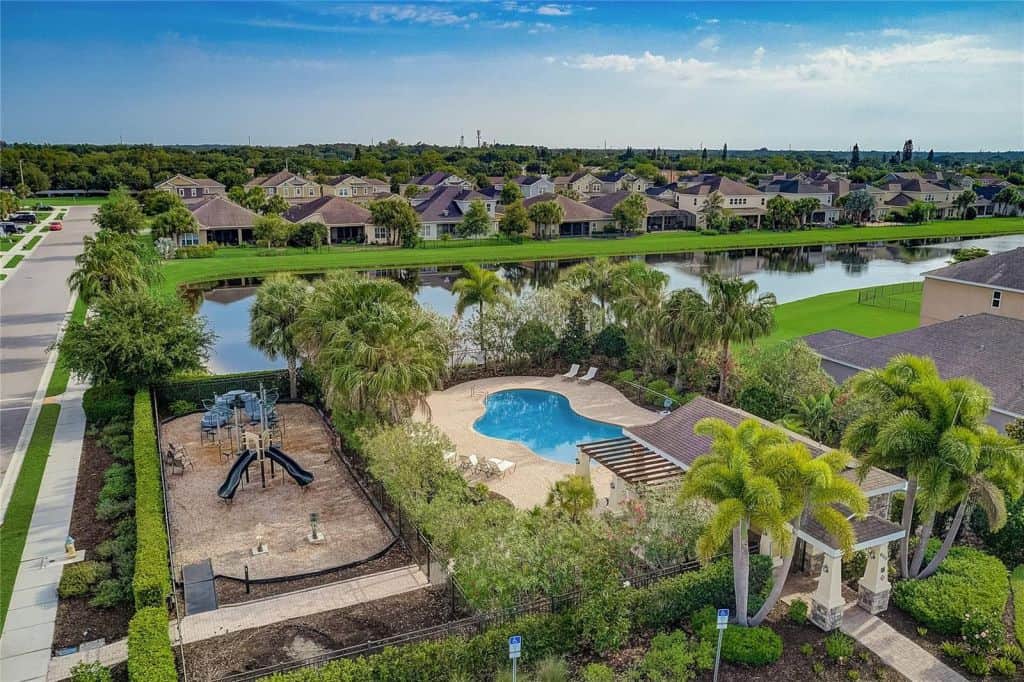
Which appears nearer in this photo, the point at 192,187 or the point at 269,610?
the point at 269,610

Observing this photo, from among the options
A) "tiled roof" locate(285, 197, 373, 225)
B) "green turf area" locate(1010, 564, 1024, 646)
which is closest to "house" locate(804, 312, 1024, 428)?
"green turf area" locate(1010, 564, 1024, 646)

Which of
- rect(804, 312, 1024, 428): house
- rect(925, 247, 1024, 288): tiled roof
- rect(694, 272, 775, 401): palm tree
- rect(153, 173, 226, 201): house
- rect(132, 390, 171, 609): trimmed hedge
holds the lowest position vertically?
rect(132, 390, 171, 609): trimmed hedge

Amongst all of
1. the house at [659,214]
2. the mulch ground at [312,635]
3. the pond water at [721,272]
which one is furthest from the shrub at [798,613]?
the house at [659,214]

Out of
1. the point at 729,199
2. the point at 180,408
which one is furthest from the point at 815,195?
the point at 180,408

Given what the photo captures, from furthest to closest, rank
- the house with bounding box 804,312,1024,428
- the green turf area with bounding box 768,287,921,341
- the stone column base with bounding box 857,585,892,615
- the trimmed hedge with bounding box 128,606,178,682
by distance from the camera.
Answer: the green turf area with bounding box 768,287,921,341 → the house with bounding box 804,312,1024,428 → the stone column base with bounding box 857,585,892,615 → the trimmed hedge with bounding box 128,606,178,682

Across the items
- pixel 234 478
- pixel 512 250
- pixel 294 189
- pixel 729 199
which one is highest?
pixel 294 189

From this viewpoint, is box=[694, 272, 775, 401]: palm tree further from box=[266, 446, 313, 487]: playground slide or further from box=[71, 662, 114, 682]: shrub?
box=[71, 662, 114, 682]: shrub

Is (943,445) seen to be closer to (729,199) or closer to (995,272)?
(995,272)
